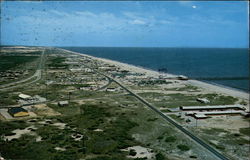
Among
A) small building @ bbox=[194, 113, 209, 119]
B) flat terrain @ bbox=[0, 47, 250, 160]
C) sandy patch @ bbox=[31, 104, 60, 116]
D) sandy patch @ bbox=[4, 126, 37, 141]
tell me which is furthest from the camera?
sandy patch @ bbox=[31, 104, 60, 116]

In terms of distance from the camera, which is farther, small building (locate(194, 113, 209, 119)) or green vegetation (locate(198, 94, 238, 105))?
green vegetation (locate(198, 94, 238, 105))

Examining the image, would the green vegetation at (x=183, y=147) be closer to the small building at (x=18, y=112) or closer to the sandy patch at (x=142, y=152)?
the sandy patch at (x=142, y=152)

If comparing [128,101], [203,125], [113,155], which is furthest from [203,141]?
[128,101]

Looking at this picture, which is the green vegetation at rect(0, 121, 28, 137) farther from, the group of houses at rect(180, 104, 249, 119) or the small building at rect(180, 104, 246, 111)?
the small building at rect(180, 104, 246, 111)

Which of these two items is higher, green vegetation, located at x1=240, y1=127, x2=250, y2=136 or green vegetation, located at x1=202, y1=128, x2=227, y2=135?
green vegetation, located at x1=240, y1=127, x2=250, y2=136

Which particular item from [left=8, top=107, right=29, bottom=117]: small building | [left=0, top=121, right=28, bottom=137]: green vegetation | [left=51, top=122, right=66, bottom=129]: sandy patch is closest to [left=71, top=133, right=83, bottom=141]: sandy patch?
[left=51, top=122, right=66, bottom=129]: sandy patch

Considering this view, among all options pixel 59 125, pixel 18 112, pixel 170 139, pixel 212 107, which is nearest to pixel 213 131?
pixel 170 139

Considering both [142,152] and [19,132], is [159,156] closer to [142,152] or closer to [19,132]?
[142,152]

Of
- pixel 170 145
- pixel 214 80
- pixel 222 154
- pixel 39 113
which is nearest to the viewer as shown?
pixel 222 154

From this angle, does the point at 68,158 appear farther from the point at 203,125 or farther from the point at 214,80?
the point at 214,80

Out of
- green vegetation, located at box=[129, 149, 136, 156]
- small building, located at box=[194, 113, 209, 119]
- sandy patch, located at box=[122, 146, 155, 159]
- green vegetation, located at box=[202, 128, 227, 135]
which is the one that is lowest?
sandy patch, located at box=[122, 146, 155, 159]

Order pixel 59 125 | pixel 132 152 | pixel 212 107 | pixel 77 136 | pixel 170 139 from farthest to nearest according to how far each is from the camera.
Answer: pixel 212 107
pixel 59 125
pixel 77 136
pixel 170 139
pixel 132 152
